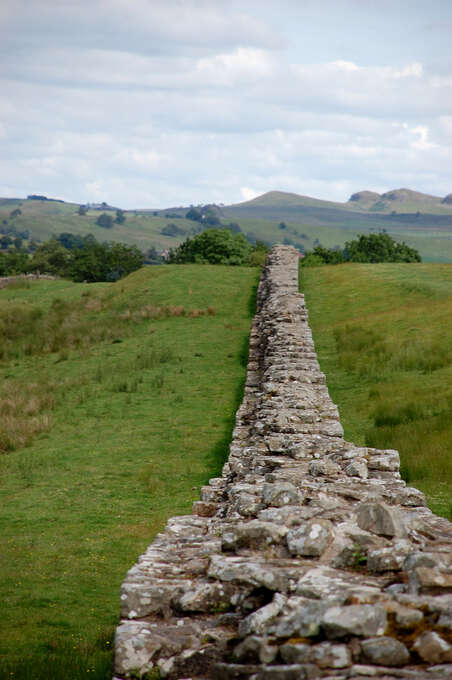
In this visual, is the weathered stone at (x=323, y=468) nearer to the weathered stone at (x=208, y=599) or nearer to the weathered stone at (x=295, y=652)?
the weathered stone at (x=208, y=599)

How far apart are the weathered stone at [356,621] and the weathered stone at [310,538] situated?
103cm

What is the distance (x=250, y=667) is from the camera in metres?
3.78

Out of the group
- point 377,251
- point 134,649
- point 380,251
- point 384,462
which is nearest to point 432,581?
point 134,649

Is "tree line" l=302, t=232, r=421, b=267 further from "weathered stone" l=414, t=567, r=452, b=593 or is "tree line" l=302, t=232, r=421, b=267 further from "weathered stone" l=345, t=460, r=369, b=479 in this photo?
"weathered stone" l=414, t=567, r=452, b=593

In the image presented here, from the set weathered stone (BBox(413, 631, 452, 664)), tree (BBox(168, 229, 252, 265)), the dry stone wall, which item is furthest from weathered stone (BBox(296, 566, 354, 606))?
tree (BBox(168, 229, 252, 265))

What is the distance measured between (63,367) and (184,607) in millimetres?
22672

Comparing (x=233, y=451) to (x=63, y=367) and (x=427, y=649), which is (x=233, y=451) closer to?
(x=427, y=649)

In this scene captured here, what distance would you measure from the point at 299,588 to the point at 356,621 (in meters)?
0.60

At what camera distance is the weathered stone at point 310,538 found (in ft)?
15.9

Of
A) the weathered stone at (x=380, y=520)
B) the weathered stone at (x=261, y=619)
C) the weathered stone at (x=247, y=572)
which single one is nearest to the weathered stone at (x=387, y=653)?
the weathered stone at (x=261, y=619)

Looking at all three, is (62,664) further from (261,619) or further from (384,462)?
(384,462)

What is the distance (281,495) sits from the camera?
242 inches

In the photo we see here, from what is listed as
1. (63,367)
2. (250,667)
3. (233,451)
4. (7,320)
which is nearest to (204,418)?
(233,451)

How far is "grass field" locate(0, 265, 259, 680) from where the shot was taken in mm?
7863
